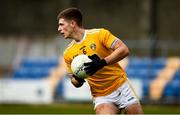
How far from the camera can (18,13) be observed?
36.1 m

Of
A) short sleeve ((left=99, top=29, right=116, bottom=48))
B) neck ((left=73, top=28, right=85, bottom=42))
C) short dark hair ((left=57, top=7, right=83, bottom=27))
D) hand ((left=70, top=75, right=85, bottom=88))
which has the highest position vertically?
short dark hair ((left=57, top=7, right=83, bottom=27))

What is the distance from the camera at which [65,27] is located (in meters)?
8.62

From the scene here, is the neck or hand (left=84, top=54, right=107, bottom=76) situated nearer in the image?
hand (left=84, top=54, right=107, bottom=76)

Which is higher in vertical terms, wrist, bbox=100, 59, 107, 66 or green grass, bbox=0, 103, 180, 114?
green grass, bbox=0, 103, 180, 114

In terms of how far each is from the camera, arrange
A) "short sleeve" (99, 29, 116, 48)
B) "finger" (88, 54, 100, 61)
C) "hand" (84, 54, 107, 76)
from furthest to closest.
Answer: "short sleeve" (99, 29, 116, 48), "finger" (88, 54, 100, 61), "hand" (84, 54, 107, 76)

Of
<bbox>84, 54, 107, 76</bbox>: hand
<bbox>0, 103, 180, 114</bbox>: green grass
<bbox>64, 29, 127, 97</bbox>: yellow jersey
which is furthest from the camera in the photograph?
<bbox>0, 103, 180, 114</bbox>: green grass

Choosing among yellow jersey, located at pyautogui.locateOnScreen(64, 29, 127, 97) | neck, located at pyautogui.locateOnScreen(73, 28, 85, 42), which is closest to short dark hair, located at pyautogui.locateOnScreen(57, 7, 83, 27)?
neck, located at pyautogui.locateOnScreen(73, 28, 85, 42)

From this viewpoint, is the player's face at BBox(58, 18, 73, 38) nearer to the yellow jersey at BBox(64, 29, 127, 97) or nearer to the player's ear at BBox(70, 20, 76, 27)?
the player's ear at BBox(70, 20, 76, 27)

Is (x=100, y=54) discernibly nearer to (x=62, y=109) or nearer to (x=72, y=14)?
(x=72, y=14)

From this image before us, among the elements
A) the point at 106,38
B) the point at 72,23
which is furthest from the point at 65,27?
the point at 106,38

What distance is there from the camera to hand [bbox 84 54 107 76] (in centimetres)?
831

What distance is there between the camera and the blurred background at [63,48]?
22.8 m

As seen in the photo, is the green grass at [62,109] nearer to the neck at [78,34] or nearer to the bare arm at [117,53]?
the neck at [78,34]

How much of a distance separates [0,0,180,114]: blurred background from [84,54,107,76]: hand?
11617 millimetres
